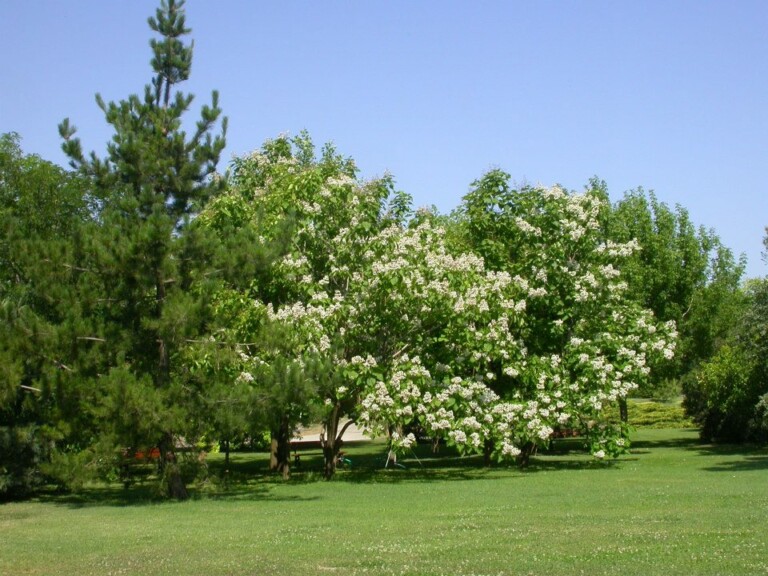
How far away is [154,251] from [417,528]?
9534 millimetres

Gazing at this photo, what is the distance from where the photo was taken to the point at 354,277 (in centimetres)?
2605

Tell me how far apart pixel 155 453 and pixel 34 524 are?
31.5 ft

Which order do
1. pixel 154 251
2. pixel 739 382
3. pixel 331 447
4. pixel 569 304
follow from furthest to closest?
pixel 739 382 → pixel 569 304 → pixel 331 447 → pixel 154 251

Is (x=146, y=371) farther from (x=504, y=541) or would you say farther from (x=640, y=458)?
(x=640, y=458)

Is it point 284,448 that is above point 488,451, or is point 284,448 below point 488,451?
above

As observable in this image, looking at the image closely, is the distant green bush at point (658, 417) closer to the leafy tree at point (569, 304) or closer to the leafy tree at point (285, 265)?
the leafy tree at point (569, 304)

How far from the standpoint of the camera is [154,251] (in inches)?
789

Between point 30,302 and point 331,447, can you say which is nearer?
point 30,302

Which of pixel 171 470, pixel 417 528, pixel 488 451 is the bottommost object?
pixel 417 528

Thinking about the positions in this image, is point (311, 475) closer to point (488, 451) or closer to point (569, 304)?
point (488, 451)

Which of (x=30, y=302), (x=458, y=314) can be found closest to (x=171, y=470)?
(x=30, y=302)

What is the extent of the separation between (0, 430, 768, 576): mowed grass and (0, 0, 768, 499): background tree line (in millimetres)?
1674

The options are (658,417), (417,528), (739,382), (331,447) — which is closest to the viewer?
(417,528)

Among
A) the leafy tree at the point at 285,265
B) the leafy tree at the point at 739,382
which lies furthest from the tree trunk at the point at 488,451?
the leafy tree at the point at 739,382
